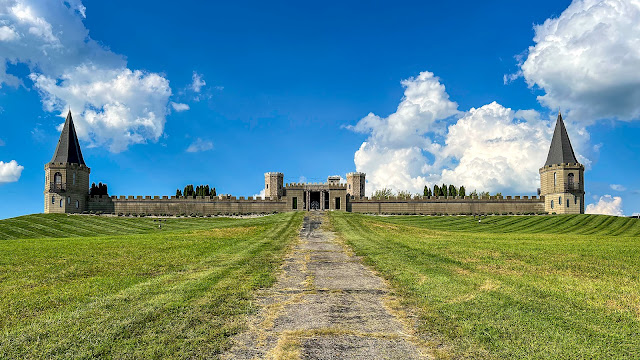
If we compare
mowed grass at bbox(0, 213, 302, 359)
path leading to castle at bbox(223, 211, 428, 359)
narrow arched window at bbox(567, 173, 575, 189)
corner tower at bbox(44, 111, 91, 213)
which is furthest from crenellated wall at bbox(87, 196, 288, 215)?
path leading to castle at bbox(223, 211, 428, 359)

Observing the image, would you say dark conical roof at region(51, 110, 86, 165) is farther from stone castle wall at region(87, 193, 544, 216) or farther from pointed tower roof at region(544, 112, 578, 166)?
pointed tower roof at region(544, 112, 578, 166)

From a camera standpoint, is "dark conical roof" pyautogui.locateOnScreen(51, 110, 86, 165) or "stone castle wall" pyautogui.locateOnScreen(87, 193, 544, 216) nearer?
"dark conical roof" pyautogui.locateOnScreen(51, 110, 86, 165)

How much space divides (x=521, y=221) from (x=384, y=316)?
180 feet

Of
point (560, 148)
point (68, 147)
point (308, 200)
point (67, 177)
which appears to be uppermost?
point (560, 148)

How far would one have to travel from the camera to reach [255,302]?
8.01m

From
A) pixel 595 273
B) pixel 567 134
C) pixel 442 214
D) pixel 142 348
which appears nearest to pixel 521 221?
pixel 442 214

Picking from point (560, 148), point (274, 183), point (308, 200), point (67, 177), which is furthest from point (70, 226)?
point (560, 148)

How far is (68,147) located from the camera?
196 ft

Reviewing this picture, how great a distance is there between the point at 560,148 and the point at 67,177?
77430 mm

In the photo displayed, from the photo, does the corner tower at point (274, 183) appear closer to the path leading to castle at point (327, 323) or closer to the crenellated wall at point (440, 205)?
the crenellated wall at point (440, 205)

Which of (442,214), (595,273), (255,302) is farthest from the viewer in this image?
(442,214)

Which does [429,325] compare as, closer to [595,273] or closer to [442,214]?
[595,273]

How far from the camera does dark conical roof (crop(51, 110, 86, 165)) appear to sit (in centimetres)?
5903

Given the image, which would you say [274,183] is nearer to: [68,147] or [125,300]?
[68,147]
